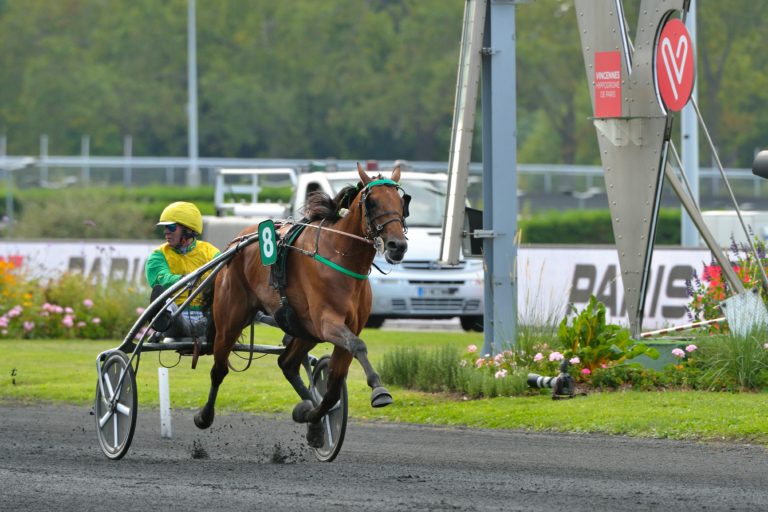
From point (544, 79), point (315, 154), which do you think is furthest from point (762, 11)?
point (315, 154)

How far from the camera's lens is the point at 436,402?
1257 centimetres

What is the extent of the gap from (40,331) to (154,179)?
34379mm

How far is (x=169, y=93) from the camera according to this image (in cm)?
5897

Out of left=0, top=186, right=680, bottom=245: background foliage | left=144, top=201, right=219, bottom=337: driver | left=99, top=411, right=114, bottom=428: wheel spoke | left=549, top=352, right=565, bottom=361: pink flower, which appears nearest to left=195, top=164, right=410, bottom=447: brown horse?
left=144, top=201, right=219, bottom=337: driver

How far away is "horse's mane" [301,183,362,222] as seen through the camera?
9.60m

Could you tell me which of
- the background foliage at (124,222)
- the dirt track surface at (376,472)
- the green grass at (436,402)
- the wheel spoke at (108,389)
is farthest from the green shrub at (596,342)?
the background foliage at (124,222)

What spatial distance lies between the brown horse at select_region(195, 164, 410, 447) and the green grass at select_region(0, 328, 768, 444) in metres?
2.13

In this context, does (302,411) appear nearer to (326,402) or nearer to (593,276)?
(326,402)

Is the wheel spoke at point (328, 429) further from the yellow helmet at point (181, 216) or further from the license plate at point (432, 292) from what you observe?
the license plate at point (432, 292)

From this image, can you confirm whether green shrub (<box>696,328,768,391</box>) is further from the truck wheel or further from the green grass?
the truck wheel

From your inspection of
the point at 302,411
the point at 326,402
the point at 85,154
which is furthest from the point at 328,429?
the point at 85,154

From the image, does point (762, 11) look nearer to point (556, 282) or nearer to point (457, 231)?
point (556, 282)

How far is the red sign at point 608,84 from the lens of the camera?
12.9m

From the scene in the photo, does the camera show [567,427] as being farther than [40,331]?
No
